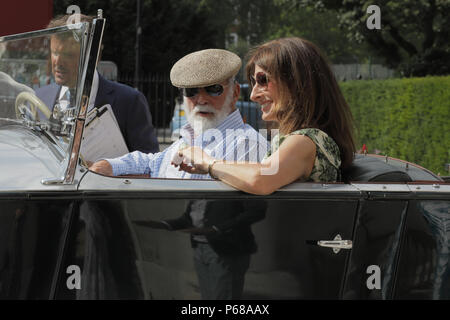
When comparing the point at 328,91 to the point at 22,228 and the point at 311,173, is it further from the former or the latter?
the point at 22,228

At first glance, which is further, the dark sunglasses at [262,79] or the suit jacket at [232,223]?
the dark sunglasses at [262,79]

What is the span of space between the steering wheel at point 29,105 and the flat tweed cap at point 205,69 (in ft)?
2.08

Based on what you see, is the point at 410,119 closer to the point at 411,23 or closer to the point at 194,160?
the point at 411,23

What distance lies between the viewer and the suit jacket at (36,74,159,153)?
3.48 meters

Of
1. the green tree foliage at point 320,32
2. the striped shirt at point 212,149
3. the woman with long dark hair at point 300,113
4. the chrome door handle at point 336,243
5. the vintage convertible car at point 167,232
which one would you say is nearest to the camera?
the vintage convertible car at point 167,232

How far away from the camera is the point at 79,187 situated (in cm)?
185

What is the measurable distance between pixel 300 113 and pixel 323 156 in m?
0.19

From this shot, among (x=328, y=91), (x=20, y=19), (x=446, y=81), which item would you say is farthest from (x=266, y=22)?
(x=328, y=91)

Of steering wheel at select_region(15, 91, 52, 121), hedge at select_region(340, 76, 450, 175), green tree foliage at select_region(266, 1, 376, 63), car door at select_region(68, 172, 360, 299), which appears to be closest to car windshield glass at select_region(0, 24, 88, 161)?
steering wheel at select_region(15, 91, 52, 121)

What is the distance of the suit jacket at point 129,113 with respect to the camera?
11.4ft

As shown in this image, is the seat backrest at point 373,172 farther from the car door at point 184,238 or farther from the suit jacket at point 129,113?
the suit jacket at point 129,113

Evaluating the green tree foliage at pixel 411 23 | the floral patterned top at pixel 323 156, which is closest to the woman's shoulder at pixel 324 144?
the floral patterned top at pixel 323 156

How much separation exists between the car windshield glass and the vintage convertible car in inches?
0.7

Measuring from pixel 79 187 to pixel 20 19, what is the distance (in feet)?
13.5
